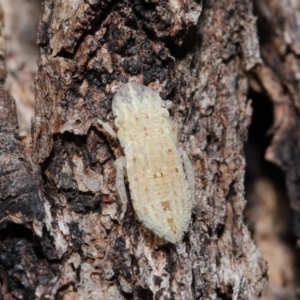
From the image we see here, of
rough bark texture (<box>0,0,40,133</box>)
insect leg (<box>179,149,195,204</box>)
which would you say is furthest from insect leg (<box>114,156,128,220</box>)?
rough bark texture (<box>0,0,40,133</box>)

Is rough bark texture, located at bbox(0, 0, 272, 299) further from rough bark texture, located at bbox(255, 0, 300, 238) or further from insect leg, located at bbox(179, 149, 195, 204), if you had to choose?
rough bark texture, located at bbox(255, 0, 300, 238)

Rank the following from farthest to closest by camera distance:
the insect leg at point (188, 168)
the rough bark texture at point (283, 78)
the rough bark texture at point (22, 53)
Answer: the rough bark texture at point (283, 78) < the rough bark texture at point (22, 53) < the insect leg at point (188, 168)

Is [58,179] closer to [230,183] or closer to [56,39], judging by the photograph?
[56,39]

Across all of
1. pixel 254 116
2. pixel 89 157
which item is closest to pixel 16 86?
pixel 89 157

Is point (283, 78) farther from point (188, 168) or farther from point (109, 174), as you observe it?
point (109, 174)

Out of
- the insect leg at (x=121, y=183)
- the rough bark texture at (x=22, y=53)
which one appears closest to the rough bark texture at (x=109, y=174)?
the insect leg at (x=121, y=183)

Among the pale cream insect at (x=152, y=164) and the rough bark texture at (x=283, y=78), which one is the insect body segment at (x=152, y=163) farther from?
the rough bark texture at (x=283, y=78)

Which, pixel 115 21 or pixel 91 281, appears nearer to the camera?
pixel 91 281

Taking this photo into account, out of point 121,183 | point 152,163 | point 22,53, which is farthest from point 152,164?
point 22,53
